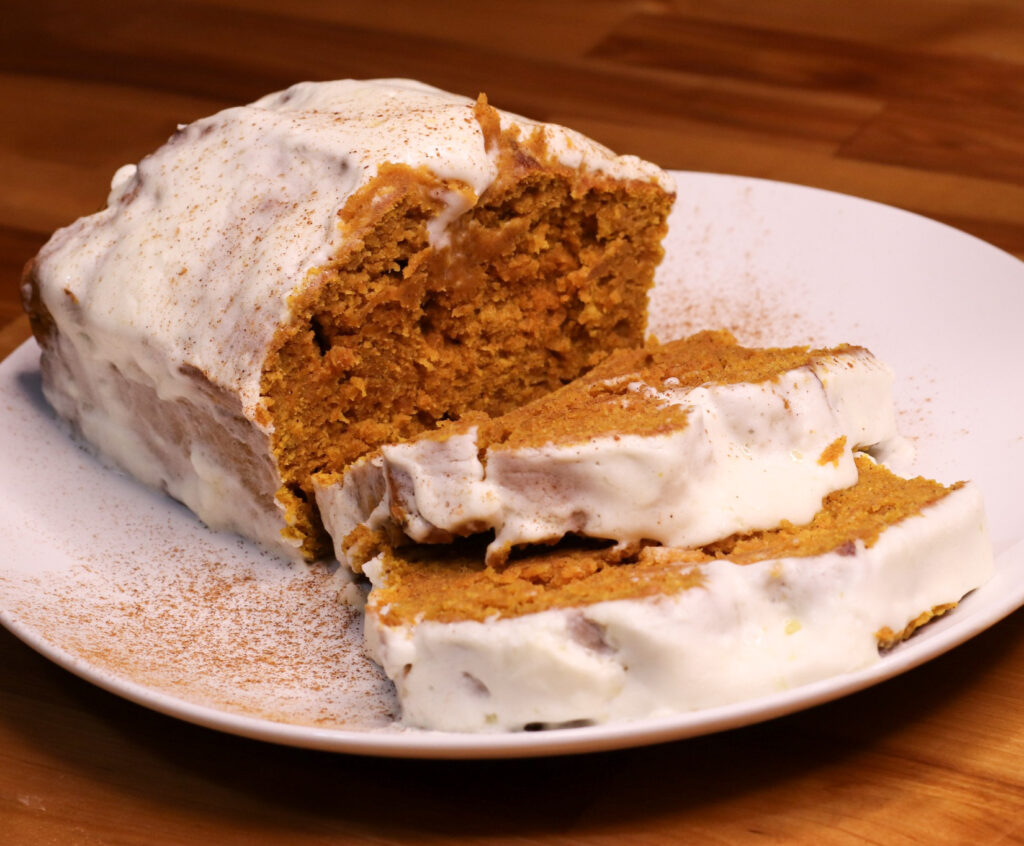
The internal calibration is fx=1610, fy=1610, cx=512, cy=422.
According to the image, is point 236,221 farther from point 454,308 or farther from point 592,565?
point 592,565

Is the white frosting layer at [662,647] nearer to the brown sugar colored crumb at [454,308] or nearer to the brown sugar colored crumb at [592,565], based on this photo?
the brown sugar colored crumb at [592,565]

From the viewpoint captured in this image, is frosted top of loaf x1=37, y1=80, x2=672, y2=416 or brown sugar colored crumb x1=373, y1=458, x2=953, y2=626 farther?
frosted top of loaf x1=37, y1=80, x2=672, y2=416

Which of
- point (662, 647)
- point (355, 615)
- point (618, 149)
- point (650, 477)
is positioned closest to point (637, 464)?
point (650, 477)

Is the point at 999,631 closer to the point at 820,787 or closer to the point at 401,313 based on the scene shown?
the point at 820,787

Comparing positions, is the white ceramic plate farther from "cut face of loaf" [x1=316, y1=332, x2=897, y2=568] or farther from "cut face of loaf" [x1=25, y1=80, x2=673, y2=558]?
"cut face of loaf" [x1=316, y1=332, x2=897, y2=568]

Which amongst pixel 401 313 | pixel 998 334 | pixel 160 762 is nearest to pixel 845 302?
pixel 998 334

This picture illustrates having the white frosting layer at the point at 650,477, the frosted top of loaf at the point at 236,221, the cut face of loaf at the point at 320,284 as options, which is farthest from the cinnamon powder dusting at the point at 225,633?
the frosted top of loaf at the point at 236,221

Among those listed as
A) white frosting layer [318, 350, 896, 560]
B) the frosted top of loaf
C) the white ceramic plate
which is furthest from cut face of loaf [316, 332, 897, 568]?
the frosted top of loaf
